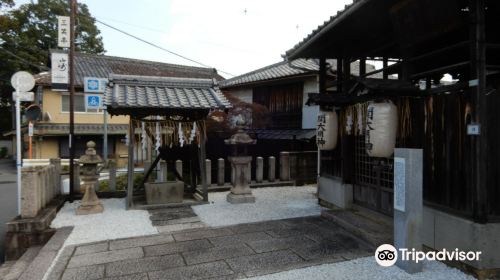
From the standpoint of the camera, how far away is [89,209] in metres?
8.61

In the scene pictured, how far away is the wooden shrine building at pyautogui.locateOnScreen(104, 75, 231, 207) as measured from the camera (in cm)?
870

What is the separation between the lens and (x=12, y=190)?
15.5m

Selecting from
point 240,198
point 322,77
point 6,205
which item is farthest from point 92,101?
point 322,77

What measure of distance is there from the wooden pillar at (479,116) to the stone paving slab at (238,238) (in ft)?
12.3

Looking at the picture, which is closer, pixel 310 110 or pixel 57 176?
pixel 57 176

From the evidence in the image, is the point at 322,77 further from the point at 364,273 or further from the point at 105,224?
the point at 105,224

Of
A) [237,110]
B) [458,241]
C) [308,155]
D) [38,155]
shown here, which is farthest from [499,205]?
[38,155]

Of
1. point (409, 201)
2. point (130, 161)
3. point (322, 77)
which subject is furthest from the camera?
point (322, 77)

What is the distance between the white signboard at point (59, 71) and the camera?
405 inches

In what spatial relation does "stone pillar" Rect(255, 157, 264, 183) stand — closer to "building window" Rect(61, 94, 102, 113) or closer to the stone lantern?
the stone lantern

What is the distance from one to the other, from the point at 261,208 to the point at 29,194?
5787 millimetres

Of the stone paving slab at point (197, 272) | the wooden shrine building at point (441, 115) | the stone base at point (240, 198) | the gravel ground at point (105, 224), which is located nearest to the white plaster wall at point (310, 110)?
the stone base at point (240, 198)

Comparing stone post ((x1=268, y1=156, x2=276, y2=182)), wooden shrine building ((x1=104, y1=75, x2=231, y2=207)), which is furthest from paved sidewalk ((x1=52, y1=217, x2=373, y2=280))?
stone post ((x1=268, y1=156, x2=276, y2=182))

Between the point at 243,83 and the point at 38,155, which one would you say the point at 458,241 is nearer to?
the point at 243,83
